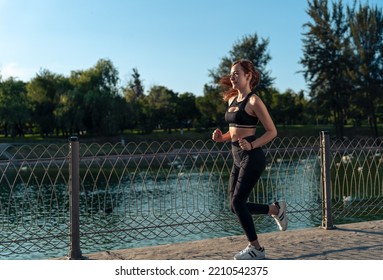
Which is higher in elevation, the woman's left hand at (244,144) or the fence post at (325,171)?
the woman's left hand at (244,144)

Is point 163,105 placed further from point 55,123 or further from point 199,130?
point 55,123

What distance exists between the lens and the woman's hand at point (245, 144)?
4391 mm

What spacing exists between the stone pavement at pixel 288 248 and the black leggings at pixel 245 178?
53cm

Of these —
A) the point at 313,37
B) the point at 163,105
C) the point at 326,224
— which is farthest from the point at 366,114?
the point at 326,224

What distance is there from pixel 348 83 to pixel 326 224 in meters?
44.8

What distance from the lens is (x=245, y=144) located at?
4.40 meters

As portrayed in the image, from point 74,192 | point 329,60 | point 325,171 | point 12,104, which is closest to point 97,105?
point 12,104

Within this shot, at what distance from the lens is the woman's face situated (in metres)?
4.62

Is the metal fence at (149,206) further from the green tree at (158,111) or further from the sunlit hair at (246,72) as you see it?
the green tree at (158,111)

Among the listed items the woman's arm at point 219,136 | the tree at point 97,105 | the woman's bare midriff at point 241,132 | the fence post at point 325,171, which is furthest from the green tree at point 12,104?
the woman's bare midriff at point 241,132

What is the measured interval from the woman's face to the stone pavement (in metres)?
1.67

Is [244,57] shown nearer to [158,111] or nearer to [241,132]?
[158,111]

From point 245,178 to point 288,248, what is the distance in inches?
47.2

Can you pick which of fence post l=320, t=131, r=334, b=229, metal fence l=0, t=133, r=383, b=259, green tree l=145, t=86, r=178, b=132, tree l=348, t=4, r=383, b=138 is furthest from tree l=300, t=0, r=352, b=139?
fence post l=320, t=131, r=334, b=229
